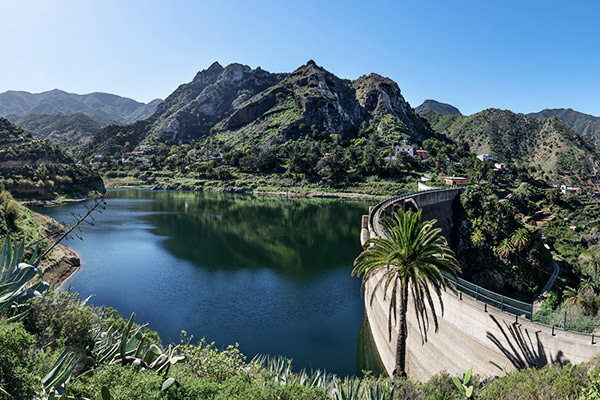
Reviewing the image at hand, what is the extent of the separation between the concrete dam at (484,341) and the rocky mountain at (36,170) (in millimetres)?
117723

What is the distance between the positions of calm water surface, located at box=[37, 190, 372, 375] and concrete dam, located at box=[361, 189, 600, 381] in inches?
220

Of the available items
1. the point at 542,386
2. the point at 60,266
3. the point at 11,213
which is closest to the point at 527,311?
the point at 542,386

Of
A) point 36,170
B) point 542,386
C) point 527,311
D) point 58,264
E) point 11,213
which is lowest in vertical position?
point 58,264

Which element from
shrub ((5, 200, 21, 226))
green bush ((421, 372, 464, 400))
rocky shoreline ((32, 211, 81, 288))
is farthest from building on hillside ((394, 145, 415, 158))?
green bush ((421, 372, 464, 400))

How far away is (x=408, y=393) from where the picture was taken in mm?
13219

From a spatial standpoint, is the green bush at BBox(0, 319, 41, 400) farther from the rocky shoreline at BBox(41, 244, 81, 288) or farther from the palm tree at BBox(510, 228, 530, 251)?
the palm tree at BBox(510, 228, 530, 251)

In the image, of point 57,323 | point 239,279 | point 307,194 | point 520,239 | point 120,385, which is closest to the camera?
point 120,385

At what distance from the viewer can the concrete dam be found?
1468 cm

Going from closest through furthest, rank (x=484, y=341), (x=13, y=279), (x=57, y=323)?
(x=13, y=279)
(x=57, y=323)
(x=484, y=341)

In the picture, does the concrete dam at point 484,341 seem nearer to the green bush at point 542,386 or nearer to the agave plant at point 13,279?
the green bush at point 542,386

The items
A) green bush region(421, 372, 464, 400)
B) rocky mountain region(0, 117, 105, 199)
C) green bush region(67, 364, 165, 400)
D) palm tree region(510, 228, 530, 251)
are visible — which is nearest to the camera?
green bush region(67, 364, 165, 400)

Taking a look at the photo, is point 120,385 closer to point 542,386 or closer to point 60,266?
point 542,386

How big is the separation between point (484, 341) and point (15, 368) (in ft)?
66.2

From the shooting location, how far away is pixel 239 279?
4219 cm
